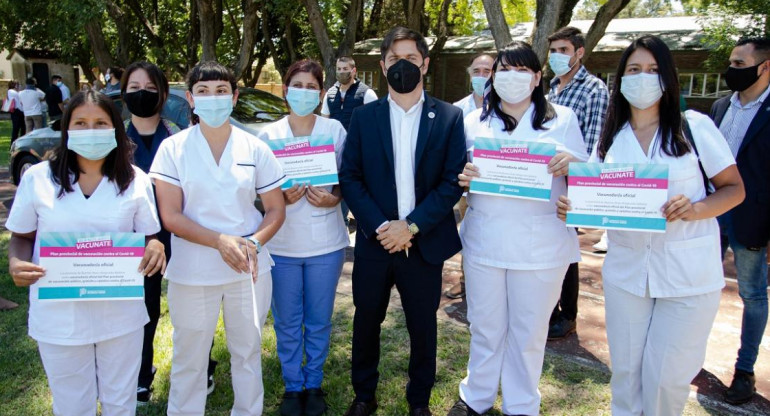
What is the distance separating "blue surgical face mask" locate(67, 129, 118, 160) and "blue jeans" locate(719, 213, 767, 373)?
A: 3749 mm

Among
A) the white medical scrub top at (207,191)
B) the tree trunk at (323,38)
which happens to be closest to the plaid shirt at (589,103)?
the white medical scrub top at (207,191)

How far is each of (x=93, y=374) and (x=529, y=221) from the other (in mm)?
2336

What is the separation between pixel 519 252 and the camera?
305 centimetres

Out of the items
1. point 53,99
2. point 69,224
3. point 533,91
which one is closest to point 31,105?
point 53,99

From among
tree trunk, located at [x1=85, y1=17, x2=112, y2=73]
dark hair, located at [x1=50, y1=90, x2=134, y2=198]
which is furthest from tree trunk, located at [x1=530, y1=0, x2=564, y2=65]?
tree trunk, located at [x1=85, y1=17, x2=112, y2=73]

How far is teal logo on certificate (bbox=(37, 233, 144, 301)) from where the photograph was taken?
2.43 m

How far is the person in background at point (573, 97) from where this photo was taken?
4.18 meters

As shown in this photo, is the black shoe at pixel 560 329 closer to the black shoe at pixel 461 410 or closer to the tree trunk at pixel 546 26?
the black shoe at pixel 461 410

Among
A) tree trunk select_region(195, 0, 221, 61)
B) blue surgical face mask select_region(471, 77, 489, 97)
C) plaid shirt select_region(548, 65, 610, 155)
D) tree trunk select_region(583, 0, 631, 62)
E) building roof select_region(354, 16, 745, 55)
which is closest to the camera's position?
plaid shirt select_region(548, 65, 610, 155)

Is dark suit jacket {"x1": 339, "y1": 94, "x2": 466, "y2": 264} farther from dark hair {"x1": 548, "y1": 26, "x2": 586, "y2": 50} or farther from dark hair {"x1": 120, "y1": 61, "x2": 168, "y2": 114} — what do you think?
dark hair {"x1": 548, "y1": 26, "x2": 586, "y2": 50}

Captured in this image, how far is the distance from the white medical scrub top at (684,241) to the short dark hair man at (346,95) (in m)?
4.67

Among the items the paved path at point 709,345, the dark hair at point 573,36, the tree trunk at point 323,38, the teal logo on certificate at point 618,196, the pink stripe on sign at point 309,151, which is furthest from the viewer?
the tree trunk at point 323,38

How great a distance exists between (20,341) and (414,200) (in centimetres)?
344

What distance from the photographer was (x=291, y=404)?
3457 millimetres
